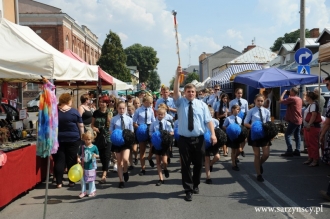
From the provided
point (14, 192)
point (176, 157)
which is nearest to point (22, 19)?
point (176, 157)

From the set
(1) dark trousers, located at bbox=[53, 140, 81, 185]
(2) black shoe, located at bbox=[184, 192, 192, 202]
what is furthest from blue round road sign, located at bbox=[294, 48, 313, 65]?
(1) dark trousers, located at bbox=[53, 140, 81, 185]

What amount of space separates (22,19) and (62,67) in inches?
1564

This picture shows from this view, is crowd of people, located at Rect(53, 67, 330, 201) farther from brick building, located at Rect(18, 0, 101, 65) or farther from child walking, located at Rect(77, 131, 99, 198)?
brick building, located at Rect(18, 0, 101, 65)

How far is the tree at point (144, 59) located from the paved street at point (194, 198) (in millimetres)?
86309

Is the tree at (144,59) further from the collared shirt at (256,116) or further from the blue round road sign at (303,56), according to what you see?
the collared shirt at (256,116)

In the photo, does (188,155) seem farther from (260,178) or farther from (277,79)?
(277,79)

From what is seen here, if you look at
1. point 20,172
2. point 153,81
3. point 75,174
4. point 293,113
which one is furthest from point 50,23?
point 153,81

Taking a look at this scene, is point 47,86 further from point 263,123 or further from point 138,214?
point 263,123

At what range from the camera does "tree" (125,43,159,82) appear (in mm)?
93812

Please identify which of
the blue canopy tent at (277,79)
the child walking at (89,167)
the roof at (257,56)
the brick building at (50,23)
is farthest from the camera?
the roof at (257,56)

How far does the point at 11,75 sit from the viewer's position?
254 inches

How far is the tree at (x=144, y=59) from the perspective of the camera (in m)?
93.8

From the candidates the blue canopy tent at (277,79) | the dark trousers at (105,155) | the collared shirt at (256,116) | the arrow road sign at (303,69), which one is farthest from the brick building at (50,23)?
the collared shirt at (256,116)

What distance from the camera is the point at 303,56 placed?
12227mm
